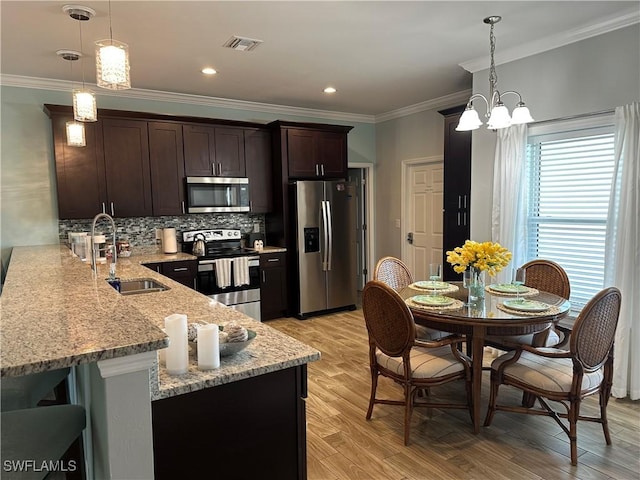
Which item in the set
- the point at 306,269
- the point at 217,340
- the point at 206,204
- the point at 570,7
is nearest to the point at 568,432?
the point at 217,340

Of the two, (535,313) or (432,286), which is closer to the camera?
(535,313)

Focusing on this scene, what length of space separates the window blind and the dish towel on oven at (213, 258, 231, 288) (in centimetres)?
307

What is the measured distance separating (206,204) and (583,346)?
13.3 feet

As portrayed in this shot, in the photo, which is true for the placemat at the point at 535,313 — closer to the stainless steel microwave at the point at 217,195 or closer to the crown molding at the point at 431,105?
the crown molding at the point at 431,105

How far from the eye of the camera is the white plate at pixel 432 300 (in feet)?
9.01

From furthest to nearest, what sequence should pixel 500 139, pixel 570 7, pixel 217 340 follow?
pixel 500 139, pixel 570 7, pixel 217 340

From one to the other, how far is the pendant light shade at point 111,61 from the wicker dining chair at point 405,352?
5.81 feet

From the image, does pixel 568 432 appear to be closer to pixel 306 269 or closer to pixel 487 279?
pixel 487 279

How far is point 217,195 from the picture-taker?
5.19 metres

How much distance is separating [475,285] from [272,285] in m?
2.93

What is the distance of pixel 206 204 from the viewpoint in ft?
16.8

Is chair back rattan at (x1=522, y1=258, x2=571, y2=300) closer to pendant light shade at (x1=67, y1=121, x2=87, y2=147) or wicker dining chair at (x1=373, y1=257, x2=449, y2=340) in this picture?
wicker dining chair at (x1=373, y1=257, x2=449, y2=340)

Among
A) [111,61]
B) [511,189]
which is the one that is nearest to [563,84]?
[511,189]

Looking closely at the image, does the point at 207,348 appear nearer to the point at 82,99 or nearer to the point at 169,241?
the point at 82,99
